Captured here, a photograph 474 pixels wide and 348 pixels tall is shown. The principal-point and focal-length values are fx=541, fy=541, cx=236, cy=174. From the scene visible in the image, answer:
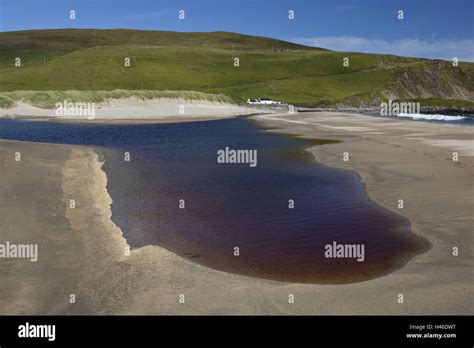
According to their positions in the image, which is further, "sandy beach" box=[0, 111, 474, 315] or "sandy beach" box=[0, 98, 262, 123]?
"sandy beach" box=[0, 98, 262, 123]

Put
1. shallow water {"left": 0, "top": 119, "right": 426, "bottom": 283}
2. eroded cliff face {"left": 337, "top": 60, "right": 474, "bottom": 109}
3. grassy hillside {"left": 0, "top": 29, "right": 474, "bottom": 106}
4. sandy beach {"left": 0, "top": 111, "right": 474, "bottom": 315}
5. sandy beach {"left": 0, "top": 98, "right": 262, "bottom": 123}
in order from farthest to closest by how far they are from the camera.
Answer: eroded cliff face {"left": 337, "top": 60, "right": 474, "bottom": 109}, grassy hillside {"left": 0, "top": 29, "right": 474, "bottom": 106}, sandy beach {"left": 0, "top": 98, "right": 262, "bottom": 123}, shallow water {"left": 0, "top": 119, "right": 426, "bottom": 283}, sandy beach {"left": 0, "top": 111, "right": 474, "bottom": 315}

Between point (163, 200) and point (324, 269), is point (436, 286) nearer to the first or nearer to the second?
point (324, 269)

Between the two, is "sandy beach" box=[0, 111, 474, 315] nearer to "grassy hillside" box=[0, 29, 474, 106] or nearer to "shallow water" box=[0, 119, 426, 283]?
"shallow water" box=[0, 119, 426, 283]

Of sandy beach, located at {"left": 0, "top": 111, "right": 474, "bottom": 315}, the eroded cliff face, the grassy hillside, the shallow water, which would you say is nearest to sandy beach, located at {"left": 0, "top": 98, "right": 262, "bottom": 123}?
the grassy hillside

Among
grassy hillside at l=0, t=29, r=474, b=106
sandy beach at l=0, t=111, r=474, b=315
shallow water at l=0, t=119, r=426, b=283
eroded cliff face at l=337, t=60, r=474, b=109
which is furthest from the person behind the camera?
eroded cliff face at l=337, t=60, r=474, b=109

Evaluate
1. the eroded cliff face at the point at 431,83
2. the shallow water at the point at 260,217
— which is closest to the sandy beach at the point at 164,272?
the shallow water at the point at 260,217

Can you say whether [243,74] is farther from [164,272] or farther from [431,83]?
[164,272]

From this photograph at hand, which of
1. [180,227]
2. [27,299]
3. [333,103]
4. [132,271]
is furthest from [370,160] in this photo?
[333,103]

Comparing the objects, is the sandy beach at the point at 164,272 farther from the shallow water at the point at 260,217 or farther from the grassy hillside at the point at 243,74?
the grassy hillside at the point at 243,74
